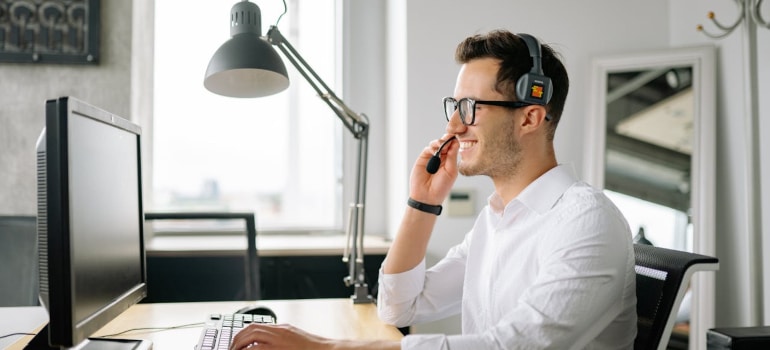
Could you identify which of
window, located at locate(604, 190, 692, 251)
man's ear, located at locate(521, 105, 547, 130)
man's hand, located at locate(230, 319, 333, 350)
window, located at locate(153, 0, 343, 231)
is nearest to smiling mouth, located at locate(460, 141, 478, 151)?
man's ear, located at locate(521, 105, 547, 130)

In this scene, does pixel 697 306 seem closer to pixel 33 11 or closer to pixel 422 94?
pixel 422 94

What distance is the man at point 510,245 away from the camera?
946 millimetres

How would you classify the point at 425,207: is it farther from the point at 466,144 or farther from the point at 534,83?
the point at 534,83

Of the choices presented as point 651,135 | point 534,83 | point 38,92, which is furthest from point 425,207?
point 38,92

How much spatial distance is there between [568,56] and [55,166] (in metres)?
2.12

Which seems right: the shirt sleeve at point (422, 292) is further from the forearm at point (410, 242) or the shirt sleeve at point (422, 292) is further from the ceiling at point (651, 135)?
the ceiling at point (651, 135)

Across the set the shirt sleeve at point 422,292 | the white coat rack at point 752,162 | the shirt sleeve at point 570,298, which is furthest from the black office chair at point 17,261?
the white coat rack at point 752,162

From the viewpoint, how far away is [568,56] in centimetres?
249

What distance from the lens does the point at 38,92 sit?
7.83 ft

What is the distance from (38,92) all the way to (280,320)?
1.60 m

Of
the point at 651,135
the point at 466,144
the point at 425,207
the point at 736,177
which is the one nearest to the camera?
the point at 466,144

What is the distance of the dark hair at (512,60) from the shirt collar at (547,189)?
105mm

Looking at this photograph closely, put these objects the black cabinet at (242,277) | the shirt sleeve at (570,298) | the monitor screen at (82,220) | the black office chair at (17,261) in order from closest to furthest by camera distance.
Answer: the monitor screen at (82,220) < the shirt sleeve at (570,298) < the black office chair at (17,261) < the black cabinet at (242,277)

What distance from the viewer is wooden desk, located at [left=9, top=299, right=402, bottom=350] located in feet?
4.27
